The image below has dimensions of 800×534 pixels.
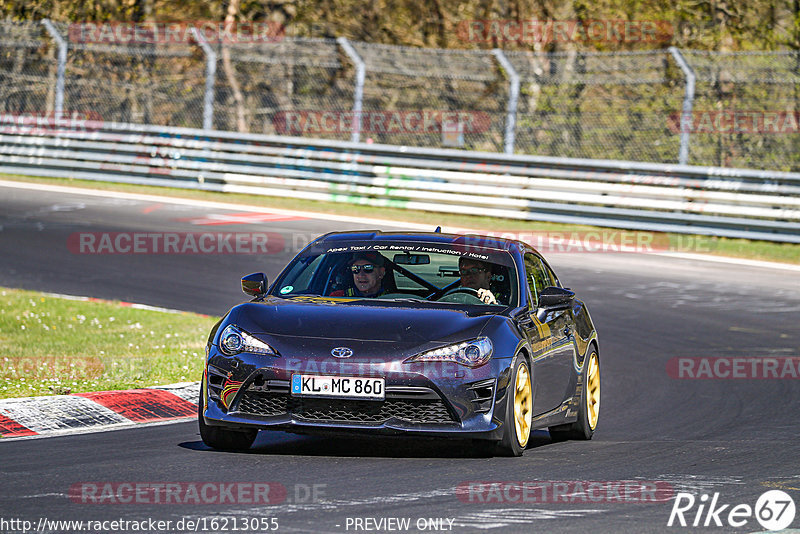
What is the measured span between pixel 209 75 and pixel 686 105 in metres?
8.45

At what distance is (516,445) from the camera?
7.35 meters

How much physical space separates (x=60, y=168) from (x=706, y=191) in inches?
481

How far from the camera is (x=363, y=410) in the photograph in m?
7.05

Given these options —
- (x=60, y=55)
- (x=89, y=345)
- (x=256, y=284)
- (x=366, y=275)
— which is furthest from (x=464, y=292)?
(x=60, y=55)

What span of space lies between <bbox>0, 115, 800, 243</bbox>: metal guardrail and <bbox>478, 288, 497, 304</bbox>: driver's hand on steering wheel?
12615mm

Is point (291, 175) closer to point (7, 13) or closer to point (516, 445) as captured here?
point (7, 13)

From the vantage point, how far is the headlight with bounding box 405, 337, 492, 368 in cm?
711

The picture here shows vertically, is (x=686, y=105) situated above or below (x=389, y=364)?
below

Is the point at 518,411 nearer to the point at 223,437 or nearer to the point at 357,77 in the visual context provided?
the point at 223,437

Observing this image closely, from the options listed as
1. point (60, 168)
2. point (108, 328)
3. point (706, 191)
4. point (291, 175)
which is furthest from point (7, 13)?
point (108, 328)

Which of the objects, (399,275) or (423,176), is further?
(423,176)

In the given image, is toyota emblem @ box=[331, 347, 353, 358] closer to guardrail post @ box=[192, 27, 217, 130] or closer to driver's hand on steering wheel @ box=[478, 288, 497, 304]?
driver's hand on steering wheel @ box=[478, 288, 497, 304]

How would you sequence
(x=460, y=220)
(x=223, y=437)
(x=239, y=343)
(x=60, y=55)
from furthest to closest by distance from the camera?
(x=60, y=55) < (x=460, y=220) < (x=223, y=437) < (x=239, y=343)

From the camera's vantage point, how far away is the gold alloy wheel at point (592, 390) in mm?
8969
